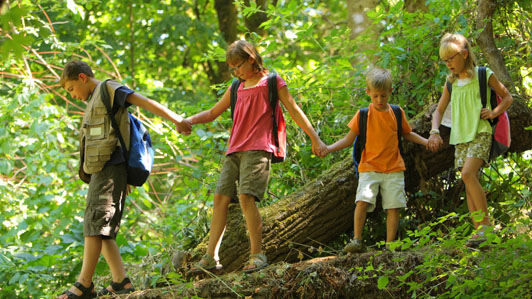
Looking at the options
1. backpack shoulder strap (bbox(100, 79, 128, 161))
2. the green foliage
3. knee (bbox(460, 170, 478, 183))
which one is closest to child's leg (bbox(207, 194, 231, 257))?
the green foliage

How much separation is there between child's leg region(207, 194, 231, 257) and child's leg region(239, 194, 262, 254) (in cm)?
20

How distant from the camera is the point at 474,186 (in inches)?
174

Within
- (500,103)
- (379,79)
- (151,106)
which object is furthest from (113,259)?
(500,103)

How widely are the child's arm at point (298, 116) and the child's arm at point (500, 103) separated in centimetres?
135

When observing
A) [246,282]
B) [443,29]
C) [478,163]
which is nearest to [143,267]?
[246,282]

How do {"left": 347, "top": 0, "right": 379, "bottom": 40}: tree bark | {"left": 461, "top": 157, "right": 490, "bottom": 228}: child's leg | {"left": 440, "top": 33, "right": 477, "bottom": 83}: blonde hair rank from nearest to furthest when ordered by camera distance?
{"left": 461, "top": 157, "right": 490, "bottom": 228}: child's leg, {"left": 440, "top": 33, "right": 477, "bottom": 83}: blonde hair, {"left": 347, "top": 0, "right": 379, "bottom": 40}: tree bark

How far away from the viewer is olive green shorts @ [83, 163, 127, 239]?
4344mm

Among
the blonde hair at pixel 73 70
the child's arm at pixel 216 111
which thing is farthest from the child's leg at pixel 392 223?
the blonde hair at pixel 73 70

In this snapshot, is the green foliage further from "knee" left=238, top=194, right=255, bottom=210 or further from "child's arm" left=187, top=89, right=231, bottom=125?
"child's arm" left=187, top=89, right=231, bottom=125

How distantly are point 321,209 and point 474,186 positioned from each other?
1.33 m

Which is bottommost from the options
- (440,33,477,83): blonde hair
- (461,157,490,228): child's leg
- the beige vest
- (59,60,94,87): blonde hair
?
(461,157,490,228): child's leg

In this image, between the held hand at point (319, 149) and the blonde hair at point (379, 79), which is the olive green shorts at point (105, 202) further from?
the blonde hair at point (379, 79)

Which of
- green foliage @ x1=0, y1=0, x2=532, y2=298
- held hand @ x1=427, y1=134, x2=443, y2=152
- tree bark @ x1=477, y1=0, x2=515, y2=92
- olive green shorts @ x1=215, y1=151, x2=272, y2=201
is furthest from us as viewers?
tree bark @ x1=477, y1=0, x2=515, y2=92

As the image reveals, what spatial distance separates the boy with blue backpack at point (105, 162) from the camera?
4.37 metres
